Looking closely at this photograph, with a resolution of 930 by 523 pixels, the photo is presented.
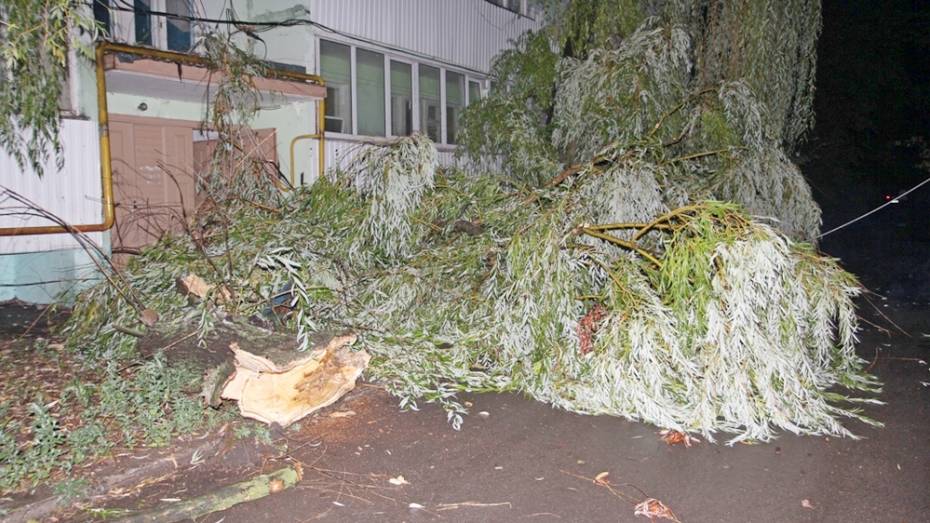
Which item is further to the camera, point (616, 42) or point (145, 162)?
point (616, 42)

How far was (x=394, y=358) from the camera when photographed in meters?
6.10

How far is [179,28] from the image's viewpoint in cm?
954

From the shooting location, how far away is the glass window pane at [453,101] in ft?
41.3

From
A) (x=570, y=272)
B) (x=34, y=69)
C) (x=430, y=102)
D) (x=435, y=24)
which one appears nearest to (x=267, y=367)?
(x=570, y=272)

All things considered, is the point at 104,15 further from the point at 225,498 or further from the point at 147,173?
the point at 225,498

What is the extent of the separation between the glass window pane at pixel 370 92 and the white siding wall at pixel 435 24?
1.11ft

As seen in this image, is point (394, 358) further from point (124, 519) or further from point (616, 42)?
point (616, 42)

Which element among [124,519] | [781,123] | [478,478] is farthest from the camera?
[781,123]

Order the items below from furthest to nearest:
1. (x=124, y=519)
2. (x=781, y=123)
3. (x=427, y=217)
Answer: (x=781, y=123) < (x=427, y=217) < (x=124, y=519)

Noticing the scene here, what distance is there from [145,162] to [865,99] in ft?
79.5

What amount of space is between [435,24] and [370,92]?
6.52 feet

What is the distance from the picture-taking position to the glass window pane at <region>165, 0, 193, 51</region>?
30.9 feet

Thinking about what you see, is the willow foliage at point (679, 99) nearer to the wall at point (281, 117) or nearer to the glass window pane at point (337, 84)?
the glass window pane at point (337, 84)

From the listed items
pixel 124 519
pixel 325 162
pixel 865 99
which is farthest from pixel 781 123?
pixel 865 99
